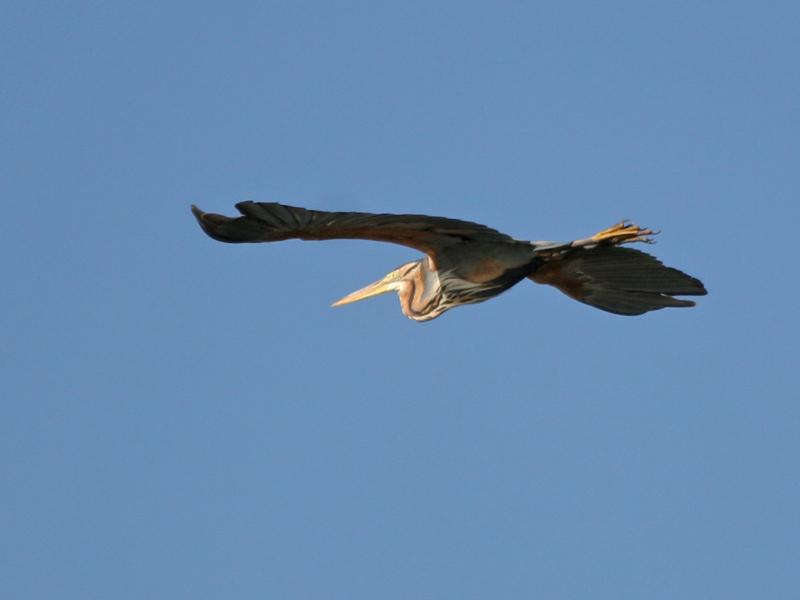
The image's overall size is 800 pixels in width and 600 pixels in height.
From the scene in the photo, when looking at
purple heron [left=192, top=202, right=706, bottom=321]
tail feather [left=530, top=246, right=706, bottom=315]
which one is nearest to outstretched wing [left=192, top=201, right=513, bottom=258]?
purple heron [left=192, top=202, right=706, bottom=321]

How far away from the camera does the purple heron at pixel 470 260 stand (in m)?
16.0

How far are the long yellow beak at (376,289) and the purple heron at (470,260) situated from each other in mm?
10

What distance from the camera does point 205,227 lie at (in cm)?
1600

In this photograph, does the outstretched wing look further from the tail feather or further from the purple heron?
the tail feather

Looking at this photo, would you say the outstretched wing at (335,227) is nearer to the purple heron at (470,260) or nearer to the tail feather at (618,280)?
the purple heron at (470,260)

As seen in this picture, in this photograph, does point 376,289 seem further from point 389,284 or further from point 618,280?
point 618,280

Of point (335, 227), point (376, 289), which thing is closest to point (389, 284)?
point (376, 289)

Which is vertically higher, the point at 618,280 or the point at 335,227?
the point at 335,227

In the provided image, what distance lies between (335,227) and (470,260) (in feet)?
6.15

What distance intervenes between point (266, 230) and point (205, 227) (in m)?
0.53

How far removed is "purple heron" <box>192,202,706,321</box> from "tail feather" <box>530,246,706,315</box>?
0.01m

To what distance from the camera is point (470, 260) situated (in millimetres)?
17828

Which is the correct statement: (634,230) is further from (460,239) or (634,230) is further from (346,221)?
(346,221)

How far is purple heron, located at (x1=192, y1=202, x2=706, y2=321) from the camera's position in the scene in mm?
16047
